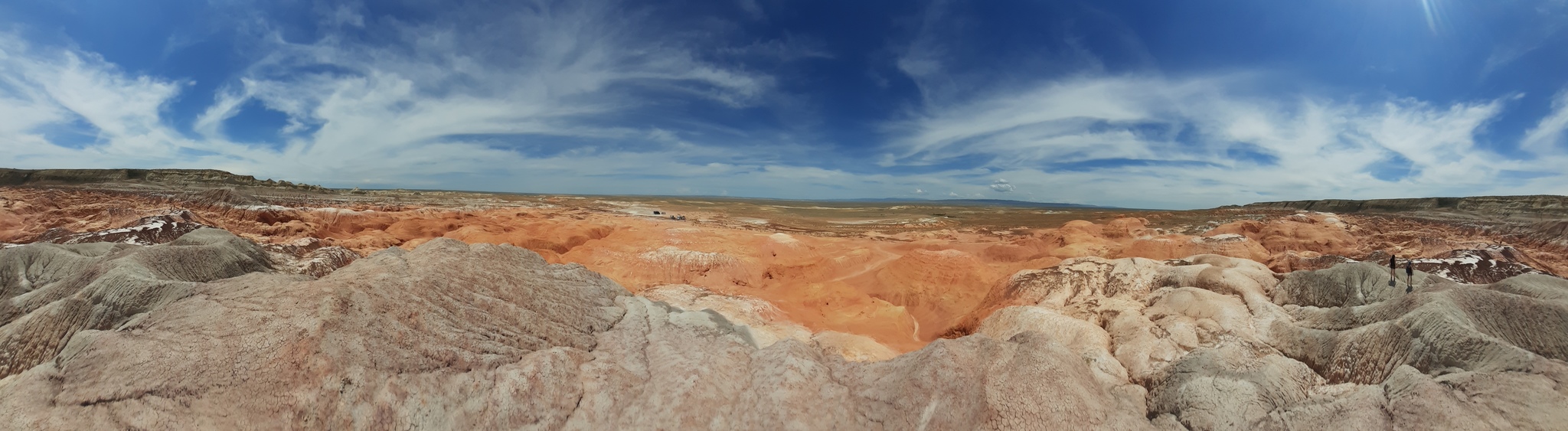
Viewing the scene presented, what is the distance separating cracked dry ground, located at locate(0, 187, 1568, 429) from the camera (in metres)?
5.16

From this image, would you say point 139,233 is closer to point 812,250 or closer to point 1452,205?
point 812,250

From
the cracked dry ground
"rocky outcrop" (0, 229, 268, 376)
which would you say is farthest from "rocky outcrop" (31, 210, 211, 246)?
the cracked dry ground

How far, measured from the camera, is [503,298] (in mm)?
8578

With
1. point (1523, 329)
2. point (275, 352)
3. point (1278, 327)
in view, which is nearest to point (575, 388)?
point (275, 352)

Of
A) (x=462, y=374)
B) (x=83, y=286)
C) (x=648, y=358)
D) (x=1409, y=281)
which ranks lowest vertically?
(x=648, y=358)

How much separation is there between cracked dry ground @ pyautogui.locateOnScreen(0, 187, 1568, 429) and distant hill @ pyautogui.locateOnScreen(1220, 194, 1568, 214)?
62818 millimetres

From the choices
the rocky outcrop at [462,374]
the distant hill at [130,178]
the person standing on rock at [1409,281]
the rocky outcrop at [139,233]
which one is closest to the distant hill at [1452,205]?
the person standing on rock at [1409,281]

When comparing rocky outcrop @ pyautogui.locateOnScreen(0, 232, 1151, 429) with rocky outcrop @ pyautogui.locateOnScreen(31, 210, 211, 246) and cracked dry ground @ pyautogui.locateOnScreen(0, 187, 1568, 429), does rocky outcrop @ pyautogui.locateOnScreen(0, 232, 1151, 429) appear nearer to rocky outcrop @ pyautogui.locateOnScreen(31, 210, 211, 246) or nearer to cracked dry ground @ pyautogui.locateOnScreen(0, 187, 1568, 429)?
cracked dry ground @ pyautogui.locateOnScreen(0, 187, 1568, 429)

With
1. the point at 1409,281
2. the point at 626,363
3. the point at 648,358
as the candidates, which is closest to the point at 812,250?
the point at 648,358

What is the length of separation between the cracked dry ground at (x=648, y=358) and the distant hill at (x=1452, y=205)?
6282 centimetres

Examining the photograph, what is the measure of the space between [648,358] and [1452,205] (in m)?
91.9

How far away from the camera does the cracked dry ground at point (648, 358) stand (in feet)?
16.9

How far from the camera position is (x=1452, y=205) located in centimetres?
5691

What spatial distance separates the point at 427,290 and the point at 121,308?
364 centimetres
